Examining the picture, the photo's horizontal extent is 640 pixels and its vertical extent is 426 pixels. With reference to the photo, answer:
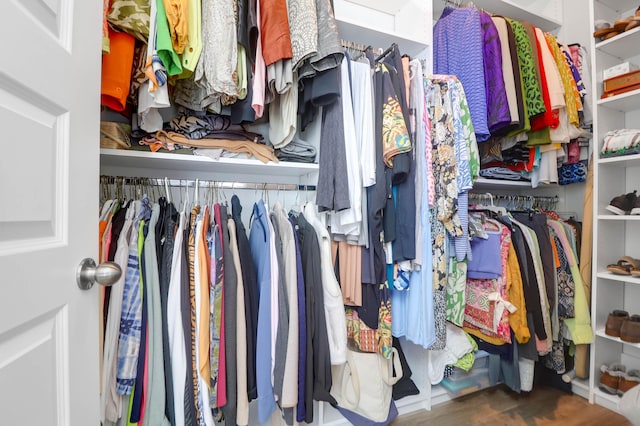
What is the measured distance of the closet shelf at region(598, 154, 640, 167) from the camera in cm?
145

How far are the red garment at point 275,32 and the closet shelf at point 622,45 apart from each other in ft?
5.68

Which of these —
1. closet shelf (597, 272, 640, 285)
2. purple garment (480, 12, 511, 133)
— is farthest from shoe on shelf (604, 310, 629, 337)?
purple garment (480, 12, 511, 133)

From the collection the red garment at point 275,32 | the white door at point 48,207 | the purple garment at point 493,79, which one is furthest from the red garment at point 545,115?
the white door at point 48,207

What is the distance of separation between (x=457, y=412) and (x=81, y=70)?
201cm

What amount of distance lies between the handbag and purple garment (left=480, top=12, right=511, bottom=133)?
1157 millimetres

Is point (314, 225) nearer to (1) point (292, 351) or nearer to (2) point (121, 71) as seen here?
(1) point (292, 351)

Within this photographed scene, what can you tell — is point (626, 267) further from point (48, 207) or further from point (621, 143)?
point (48, 207)

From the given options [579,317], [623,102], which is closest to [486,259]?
[579,317]

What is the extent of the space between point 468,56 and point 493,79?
0.16 meters

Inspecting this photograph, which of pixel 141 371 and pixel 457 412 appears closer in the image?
pixel 141 371

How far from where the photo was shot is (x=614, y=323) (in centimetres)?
155

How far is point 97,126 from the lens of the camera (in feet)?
1.89

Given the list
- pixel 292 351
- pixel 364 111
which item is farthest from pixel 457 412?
pixel 364 111

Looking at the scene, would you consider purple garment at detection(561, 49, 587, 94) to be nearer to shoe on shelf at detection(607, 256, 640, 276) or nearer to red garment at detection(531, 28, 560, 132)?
red garment at detection(531, 28, 560, 132)
